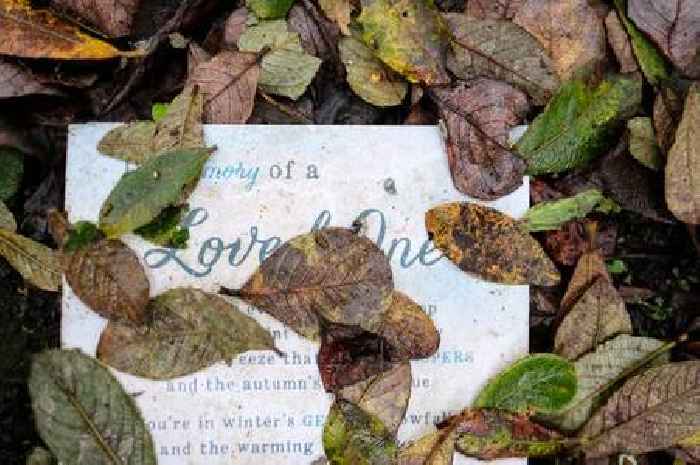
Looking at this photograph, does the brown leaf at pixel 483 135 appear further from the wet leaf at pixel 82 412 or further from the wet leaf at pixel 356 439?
the wet leaf at pixel 82 412

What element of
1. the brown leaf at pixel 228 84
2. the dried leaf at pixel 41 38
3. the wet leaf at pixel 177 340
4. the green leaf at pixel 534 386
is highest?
the dried leaf at pixel 41 38

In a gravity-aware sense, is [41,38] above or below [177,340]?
above

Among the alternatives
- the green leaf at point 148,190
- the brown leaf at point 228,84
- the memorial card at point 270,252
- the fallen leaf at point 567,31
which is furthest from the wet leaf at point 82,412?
the fallen leaf at point 567,31

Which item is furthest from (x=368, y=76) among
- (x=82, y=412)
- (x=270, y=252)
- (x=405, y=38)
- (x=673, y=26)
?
(x=82, y=412)

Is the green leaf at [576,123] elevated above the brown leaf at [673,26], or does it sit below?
below

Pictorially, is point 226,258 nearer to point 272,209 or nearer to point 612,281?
point 272,209

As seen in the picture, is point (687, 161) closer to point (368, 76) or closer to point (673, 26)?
point (673, 26)

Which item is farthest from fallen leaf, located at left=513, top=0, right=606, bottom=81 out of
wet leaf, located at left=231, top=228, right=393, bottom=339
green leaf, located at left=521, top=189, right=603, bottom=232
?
wet leaf, located at left=231, top=228, right=393, bottom=339

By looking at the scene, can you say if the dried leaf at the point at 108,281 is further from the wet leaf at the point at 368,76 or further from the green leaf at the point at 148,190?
the wet leaf at the point at 368,76
